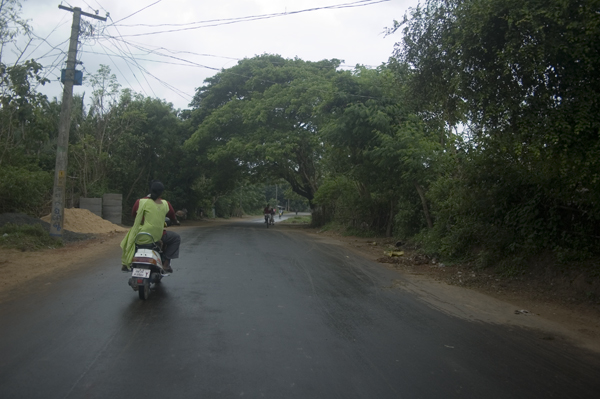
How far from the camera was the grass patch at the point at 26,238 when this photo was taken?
12.8 m

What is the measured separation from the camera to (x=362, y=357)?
488cm

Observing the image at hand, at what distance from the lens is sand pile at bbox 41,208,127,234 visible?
19.1 meters

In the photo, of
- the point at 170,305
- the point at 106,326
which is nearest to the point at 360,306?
the point at 170,305

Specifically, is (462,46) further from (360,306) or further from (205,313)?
(205,313)

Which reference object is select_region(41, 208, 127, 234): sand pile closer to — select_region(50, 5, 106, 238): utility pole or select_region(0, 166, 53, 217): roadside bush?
select_region(0, 166, 53, 217): roadside bush

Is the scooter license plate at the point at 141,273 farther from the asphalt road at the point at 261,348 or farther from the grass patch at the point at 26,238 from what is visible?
the grass patch at the point at 26,238

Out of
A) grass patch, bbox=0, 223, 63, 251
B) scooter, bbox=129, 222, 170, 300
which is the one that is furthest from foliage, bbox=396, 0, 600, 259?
grass patch, bbox=0, 223, 63, 251

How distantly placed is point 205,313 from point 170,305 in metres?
0.72

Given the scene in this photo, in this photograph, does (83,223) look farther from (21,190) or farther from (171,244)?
(171,244)

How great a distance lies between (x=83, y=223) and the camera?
2014 centimetres

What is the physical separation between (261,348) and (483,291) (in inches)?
230

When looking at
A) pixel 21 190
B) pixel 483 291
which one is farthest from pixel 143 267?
pixel 21 190

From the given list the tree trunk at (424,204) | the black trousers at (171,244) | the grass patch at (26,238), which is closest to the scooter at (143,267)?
the black trousers at (171,244)

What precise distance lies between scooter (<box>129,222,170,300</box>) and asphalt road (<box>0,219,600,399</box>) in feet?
0.82
